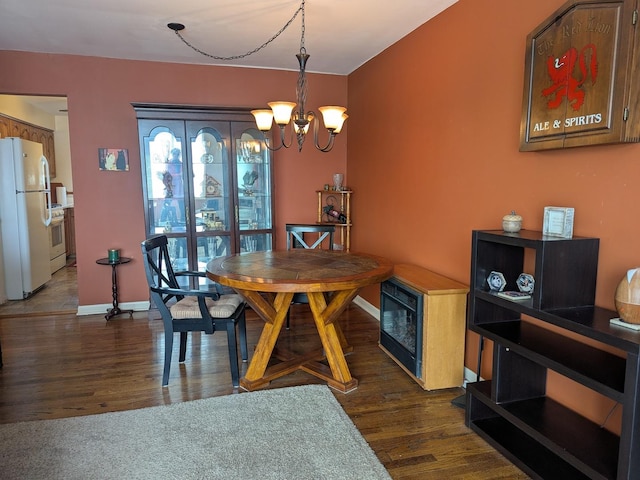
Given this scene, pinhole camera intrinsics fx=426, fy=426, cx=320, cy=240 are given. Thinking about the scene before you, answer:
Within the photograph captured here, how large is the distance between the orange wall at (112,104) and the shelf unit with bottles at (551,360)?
302 cm

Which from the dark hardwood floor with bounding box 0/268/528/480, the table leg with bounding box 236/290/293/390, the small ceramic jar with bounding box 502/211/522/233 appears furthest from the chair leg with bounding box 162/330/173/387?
the small ceramic jar with bounding box 502/211/522/233

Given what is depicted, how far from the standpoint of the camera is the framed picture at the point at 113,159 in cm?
420

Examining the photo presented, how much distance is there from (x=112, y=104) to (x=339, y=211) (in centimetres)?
256

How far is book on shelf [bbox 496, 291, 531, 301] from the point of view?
1973 mm

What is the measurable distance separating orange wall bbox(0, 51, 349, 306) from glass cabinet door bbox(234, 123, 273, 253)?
0.29 m

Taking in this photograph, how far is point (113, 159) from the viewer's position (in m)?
4.23

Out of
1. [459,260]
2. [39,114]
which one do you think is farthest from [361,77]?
[39,114]

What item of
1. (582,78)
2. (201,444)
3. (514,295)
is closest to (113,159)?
(201,444)

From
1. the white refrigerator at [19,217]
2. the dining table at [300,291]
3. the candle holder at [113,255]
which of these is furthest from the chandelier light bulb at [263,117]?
the white refrigerator at [19,217]

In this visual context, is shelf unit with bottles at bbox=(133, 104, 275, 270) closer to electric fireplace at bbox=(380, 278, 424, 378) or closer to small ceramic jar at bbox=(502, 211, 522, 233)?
electric fireplace at bbox=(380, 278, 424, 378)

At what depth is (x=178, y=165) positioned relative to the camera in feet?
13.6

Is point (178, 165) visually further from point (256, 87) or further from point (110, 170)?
point (256, 87)

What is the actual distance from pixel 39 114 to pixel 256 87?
427 centimetres

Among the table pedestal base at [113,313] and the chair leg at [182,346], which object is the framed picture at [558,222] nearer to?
the chair leg at [182,346]
